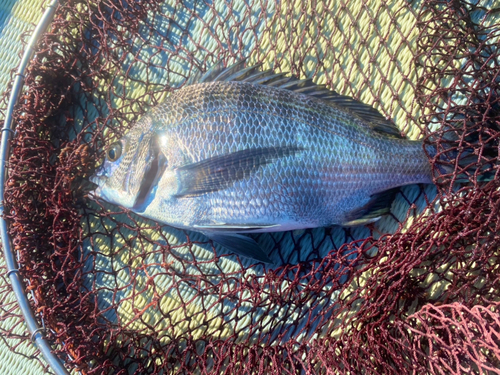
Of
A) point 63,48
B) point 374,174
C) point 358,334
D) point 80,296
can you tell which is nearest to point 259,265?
point 358,334

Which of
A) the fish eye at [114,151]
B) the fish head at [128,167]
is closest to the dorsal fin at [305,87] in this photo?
the fish head at [128,167]

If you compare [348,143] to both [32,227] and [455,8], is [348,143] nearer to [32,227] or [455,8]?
[455,8]

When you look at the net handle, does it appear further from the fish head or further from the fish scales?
the fish scales

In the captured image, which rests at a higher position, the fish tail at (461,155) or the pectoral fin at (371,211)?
the fish tail at (461,155)

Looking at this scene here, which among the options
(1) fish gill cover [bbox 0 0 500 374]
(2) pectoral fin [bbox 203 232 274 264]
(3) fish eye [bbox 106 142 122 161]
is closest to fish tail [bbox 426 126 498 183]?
(1) fish gill cover [bbox 0 0 500 374]

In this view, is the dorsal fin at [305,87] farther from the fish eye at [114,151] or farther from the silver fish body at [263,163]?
the fish eye at [114,151]

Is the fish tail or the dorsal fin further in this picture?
the dorsal fin

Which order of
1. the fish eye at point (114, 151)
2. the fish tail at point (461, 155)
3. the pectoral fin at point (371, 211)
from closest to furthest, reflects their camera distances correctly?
the fish tail at point (461, 155) < the pectoral fin at point (371, 211) < the fish eye at point (114, 151)
